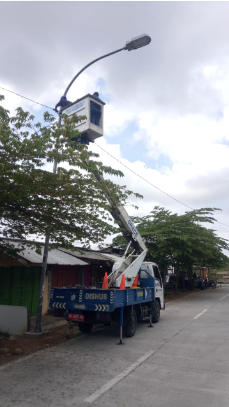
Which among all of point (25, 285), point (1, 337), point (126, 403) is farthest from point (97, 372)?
point (25, 285)

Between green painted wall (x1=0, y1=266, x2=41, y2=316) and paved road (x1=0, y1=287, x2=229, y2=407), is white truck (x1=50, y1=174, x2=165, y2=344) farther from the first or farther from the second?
green painted wall (x1=0, y1=266, x2=41, y2=316)

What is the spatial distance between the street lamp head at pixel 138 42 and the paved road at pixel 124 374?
7647 millimetres

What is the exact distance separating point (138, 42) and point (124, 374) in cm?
772

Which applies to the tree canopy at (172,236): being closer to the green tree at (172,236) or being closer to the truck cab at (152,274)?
the green tree at (172,236)

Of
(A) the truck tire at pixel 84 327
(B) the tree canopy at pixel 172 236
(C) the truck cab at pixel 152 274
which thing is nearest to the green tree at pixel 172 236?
(B) the tree canopy at pixel 172 236

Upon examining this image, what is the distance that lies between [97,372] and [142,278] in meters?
6.48

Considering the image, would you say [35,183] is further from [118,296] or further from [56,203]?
[118,296]

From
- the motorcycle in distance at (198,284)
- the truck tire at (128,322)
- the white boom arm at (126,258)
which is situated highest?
the white boom arm at (126,258)

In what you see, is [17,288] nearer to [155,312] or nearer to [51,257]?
[51,257]

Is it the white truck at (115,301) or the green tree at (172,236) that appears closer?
the white truck at (115,301)

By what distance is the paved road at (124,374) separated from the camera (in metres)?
4.84

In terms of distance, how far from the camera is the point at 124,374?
598 centimetres

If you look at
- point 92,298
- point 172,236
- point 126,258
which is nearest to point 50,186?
point 92,298

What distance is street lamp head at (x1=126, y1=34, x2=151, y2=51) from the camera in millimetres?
8078
